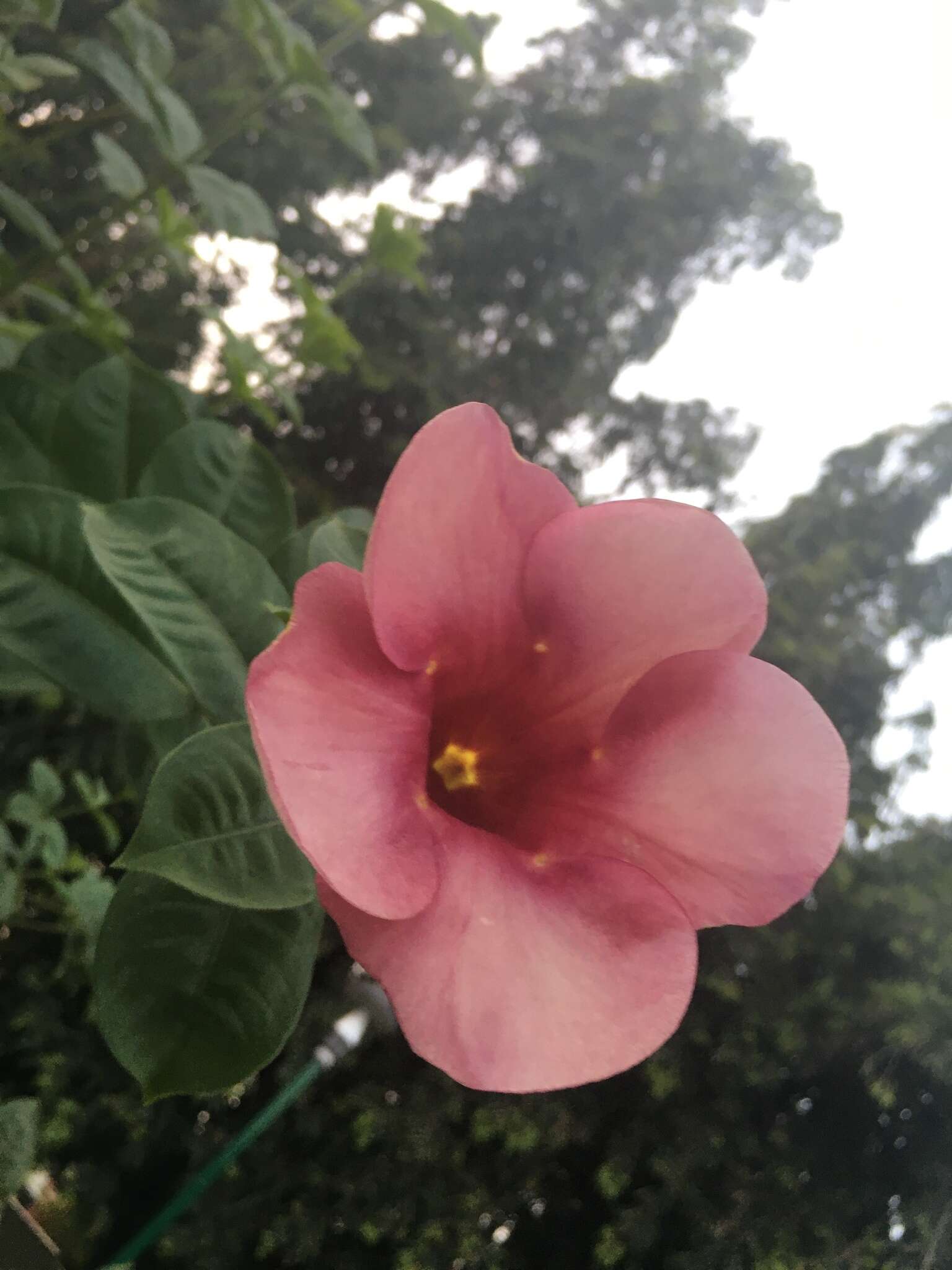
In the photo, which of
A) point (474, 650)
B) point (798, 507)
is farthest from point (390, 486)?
point (798, 507)

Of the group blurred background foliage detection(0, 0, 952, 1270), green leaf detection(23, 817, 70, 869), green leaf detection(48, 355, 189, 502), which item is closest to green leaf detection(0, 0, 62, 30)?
blurred background foliage detection(0, 0, 952, 1270)

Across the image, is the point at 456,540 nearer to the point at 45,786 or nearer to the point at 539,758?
the point at 539,758

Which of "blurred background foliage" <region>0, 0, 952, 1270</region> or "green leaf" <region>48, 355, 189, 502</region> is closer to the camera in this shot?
"green leaf" <region>48, 355, 189, 502</region>

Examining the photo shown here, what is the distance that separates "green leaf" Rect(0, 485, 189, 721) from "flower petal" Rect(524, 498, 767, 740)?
215 mm

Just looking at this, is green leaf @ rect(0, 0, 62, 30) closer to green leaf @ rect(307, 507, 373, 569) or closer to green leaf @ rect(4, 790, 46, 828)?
green leaf @ rect(307, 507, 373, 569)

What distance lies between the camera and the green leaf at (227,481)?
0.53 metres

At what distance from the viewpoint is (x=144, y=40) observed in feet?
2.66

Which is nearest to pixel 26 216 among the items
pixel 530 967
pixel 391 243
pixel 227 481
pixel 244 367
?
pixel 244 367

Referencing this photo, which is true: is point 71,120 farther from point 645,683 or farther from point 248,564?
point 645,683

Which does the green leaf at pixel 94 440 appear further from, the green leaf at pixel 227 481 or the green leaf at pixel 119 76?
the green leaf at pixel 119 76

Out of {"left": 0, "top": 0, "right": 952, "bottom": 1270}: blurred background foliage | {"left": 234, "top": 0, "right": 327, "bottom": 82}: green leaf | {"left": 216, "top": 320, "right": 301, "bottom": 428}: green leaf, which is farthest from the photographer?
{"left": 0, "top": 0, "right": 952, "bottom": 1270}: blurred background foliage

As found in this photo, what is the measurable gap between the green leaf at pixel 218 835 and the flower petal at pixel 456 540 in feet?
0.28

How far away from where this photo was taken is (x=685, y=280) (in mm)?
1812

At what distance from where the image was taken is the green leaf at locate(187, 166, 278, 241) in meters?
0.86
